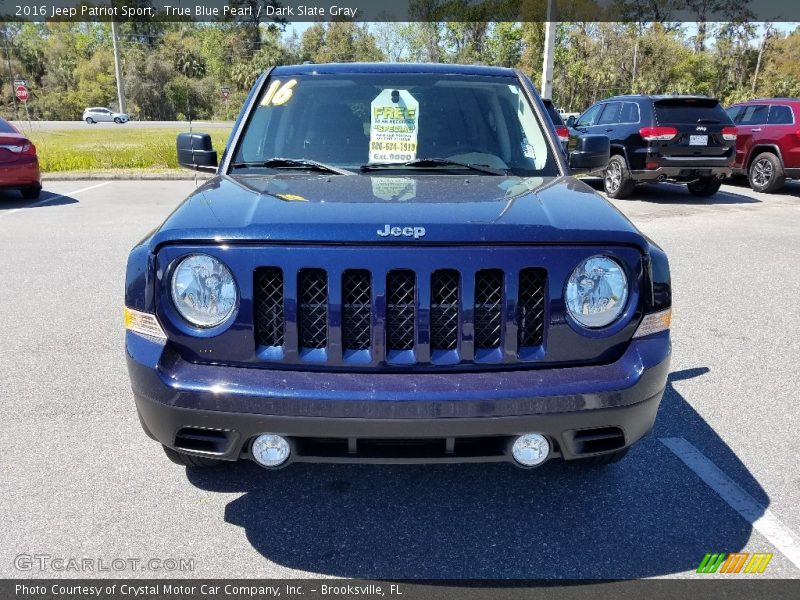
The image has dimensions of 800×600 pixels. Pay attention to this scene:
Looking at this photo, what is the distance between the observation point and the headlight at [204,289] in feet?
7.23

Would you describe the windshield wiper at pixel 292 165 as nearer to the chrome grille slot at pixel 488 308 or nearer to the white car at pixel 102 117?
the chrome grille slot at pixel 488 308

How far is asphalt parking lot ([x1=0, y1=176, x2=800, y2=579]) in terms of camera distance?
8.12ft

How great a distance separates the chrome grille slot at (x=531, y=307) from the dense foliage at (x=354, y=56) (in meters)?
39.0

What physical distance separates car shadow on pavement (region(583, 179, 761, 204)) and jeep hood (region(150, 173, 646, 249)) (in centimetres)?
1051

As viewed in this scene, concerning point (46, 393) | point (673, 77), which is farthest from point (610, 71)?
point (46, 393)

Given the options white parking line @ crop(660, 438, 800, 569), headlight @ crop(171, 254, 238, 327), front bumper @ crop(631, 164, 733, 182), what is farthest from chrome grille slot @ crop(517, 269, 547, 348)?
front bumper @ crop(631, 164, 733, 182)

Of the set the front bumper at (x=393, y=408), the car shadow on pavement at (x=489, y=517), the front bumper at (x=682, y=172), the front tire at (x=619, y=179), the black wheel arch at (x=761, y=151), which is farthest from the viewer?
the black wheel arch at (x=761, y=151)

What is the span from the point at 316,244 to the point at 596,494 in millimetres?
1707

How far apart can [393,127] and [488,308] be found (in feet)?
4.88

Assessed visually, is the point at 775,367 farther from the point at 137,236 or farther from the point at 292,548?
the point at 137,236

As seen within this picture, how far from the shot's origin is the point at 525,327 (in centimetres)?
226

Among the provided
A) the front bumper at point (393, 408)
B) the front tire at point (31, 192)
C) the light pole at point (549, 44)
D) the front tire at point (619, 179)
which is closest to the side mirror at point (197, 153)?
the front bumper at point (393, 408)

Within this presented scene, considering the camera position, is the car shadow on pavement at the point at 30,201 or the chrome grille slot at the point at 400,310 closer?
the chrome grille slot at the point at 400,310

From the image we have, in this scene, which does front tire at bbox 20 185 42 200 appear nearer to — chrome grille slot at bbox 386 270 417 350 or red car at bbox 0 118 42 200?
red car at bbox 0 118 42 200
